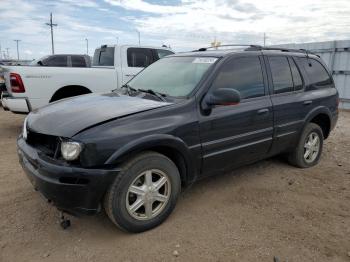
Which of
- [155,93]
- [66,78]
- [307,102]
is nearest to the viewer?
[155,93]

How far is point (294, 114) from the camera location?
452cm

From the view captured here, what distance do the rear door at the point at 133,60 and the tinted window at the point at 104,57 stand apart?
31cm

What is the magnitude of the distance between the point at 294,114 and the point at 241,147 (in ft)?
3.76

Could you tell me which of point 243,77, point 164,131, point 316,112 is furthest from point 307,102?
point 164,131

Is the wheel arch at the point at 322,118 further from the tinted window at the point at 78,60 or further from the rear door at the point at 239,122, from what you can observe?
the tinted window at the point at 78,60

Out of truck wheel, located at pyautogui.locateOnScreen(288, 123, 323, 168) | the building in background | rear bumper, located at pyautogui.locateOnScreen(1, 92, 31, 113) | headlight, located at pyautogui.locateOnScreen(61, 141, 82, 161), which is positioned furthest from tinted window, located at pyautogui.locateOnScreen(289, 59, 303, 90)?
the building in background

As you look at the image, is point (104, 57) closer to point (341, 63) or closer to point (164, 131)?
point (164, 131)

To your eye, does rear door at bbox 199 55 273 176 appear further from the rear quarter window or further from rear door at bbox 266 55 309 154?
the rear quarter window

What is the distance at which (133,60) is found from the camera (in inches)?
319

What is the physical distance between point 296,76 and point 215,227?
8.46 feet

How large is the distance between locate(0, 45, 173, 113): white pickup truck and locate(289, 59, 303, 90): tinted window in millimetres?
4166

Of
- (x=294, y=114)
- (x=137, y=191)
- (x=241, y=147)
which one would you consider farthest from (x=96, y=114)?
(x=294, y=114)

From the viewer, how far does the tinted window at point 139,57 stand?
26.5ft

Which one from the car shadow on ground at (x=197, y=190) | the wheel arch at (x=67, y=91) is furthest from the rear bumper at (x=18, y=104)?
the car shadow on ground at (x=197, y=190)
